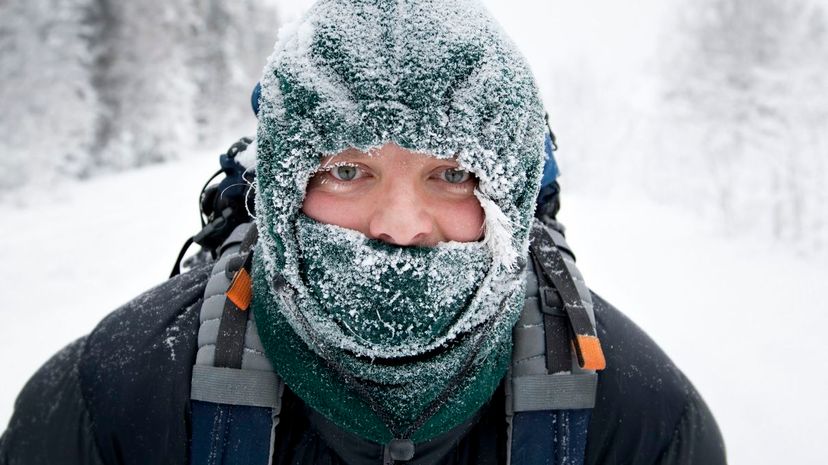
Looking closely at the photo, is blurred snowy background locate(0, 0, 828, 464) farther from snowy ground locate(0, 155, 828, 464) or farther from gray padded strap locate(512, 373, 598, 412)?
gray padded strap locate(512, 373, 598, 412)

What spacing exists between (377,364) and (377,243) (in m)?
0.32

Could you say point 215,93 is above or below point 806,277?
above

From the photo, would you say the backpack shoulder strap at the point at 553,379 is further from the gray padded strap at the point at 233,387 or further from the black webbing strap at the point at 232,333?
the black webbing strap at the point at 232,333

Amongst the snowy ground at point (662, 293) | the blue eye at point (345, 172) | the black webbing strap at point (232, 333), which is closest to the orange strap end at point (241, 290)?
the black webbing strap at point (232, 333)

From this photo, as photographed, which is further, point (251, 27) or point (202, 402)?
point (251, 27)

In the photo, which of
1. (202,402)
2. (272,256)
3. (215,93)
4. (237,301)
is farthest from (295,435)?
(215,93)

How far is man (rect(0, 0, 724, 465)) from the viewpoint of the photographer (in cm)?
127

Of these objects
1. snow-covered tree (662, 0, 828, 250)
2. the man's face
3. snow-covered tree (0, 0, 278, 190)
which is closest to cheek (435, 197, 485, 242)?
the man's face

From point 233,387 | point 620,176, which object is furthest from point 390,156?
point 620,176

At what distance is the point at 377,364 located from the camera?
1.33 m

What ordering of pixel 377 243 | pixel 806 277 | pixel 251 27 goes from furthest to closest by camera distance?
pixel 251 27
pixel 806 277
pixel 377 243

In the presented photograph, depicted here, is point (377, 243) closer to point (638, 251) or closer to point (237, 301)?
point (237, 301)

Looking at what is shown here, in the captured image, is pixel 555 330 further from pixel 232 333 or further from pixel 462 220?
pixel 232 333

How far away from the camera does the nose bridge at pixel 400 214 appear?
4.11ft
